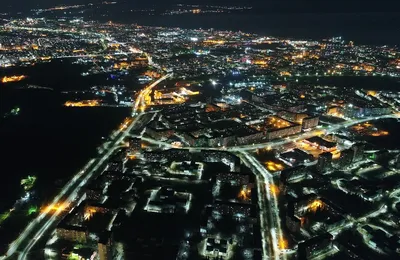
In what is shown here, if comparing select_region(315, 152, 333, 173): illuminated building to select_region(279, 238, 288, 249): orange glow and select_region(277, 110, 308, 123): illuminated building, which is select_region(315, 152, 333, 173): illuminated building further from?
select_region(277, 110, 308, 123): illuminated building

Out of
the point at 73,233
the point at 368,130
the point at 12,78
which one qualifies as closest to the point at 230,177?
the point at 73,233

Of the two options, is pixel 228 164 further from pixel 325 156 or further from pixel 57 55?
pixel 57 55

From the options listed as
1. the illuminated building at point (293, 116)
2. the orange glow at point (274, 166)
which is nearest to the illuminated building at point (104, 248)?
the orange glow at point (274, 166)

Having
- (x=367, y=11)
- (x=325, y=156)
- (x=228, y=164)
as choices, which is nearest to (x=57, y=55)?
(x=228, y=164)

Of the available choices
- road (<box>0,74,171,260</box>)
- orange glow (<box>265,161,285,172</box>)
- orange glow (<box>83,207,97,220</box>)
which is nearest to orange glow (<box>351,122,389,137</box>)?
orange glow (<box>265,161,285,172</box>)

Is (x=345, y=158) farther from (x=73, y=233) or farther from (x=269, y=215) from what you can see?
(x=73, y=233)

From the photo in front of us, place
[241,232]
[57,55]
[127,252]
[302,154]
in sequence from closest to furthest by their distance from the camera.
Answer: [127,252]
[241,232]
[302,154]
[57,55]
